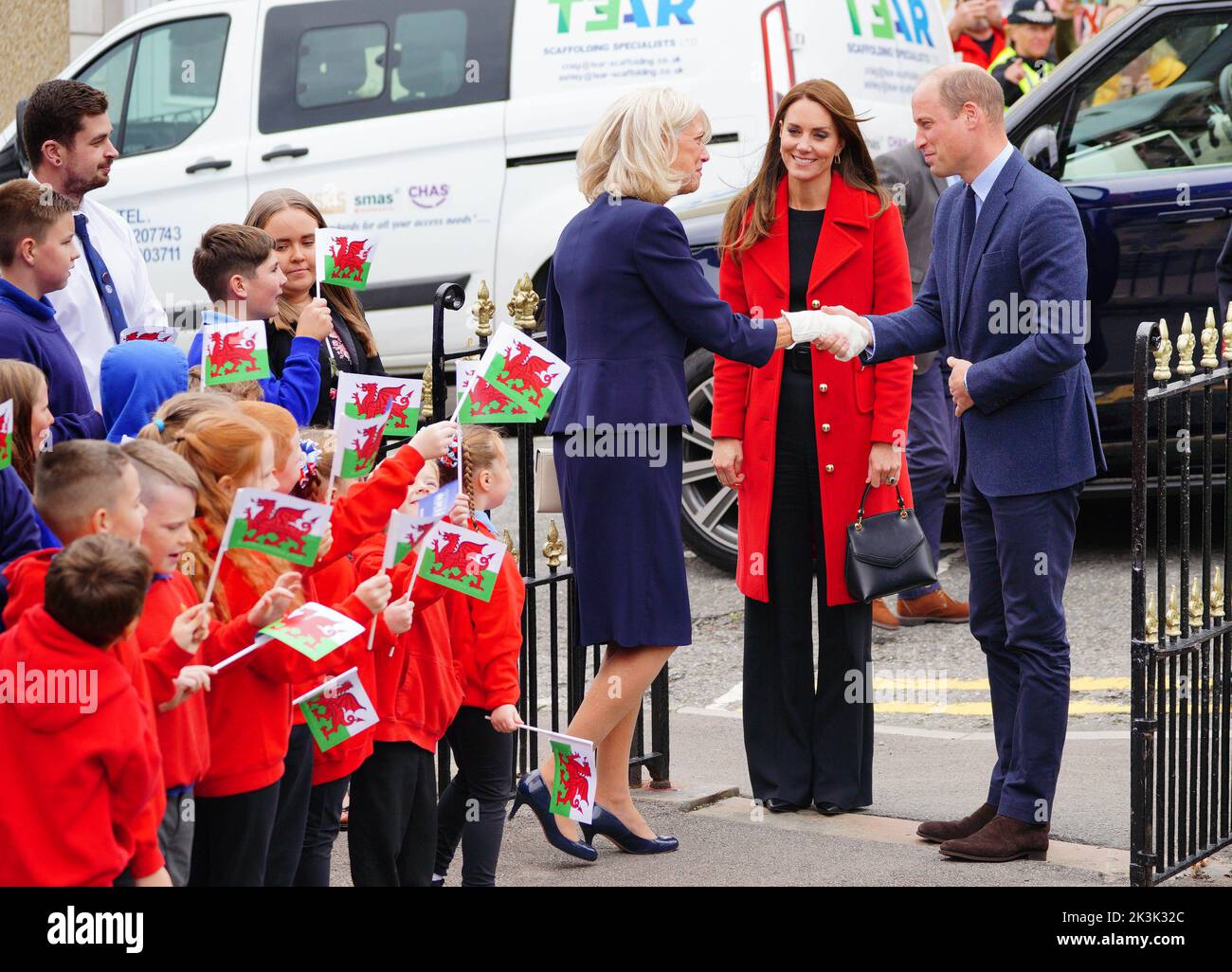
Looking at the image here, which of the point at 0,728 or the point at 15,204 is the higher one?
→ the point at 15,204

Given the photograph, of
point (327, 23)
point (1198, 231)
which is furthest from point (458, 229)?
point (1198, 231)

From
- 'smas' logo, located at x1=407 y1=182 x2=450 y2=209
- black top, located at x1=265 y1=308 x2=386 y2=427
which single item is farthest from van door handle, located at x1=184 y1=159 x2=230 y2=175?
black top, located at x1=265 y1=308 x2=386 y2=427

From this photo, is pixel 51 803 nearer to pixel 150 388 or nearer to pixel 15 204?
pixel 150 388

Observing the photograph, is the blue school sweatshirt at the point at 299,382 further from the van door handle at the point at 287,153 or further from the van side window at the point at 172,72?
the van side window at the point at 172,72

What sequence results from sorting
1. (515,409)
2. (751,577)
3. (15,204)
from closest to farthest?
1. (515,409)
2. (15,204)
3. (751,577)

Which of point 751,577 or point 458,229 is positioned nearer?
point 751,577

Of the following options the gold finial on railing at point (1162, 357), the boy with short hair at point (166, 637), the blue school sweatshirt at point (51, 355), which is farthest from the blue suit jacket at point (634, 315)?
the boy with short hair at point (166, 637)

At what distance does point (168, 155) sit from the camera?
10.3 m

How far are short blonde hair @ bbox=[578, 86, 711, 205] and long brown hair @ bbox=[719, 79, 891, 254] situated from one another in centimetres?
50

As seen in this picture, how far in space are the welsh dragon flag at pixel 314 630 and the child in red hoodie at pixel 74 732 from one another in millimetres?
369

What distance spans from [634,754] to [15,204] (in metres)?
2.40

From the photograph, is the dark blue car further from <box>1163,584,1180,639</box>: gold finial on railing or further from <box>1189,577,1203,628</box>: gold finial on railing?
<box>1163,584,1180,639</box>: gold finial on railing
